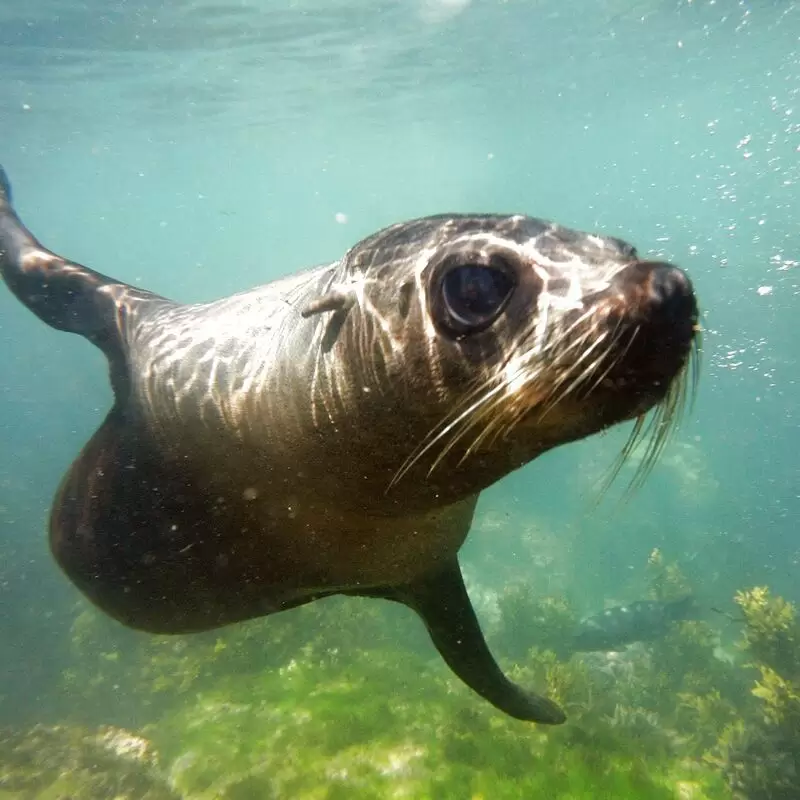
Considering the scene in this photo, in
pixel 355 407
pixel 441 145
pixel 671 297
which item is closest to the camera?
pixel 671 297

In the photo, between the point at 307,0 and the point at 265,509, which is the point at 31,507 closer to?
the point at 307,0

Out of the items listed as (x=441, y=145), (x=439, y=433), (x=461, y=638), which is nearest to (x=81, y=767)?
(x=461, y=638)

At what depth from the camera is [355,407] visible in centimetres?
190

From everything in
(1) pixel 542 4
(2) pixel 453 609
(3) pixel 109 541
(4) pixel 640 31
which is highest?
(1) pixel 542 4

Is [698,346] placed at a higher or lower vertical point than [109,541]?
higher

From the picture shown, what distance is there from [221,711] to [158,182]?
4673 cm

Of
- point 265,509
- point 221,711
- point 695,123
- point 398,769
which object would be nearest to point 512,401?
point 265,509

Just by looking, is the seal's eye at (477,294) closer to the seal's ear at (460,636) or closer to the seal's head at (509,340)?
the seal's head at (509,340)

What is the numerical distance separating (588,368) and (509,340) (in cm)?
24

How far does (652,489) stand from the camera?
2492cm

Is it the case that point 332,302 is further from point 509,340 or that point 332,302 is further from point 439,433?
point 509,340

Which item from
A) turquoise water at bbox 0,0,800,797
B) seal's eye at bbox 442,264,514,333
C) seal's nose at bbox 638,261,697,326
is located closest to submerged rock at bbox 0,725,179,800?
turquoise water at bbox 0,0,800,797

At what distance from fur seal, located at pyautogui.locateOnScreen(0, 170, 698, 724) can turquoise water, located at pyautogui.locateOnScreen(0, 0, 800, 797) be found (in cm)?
67

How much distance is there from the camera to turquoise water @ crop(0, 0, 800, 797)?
17953mm
